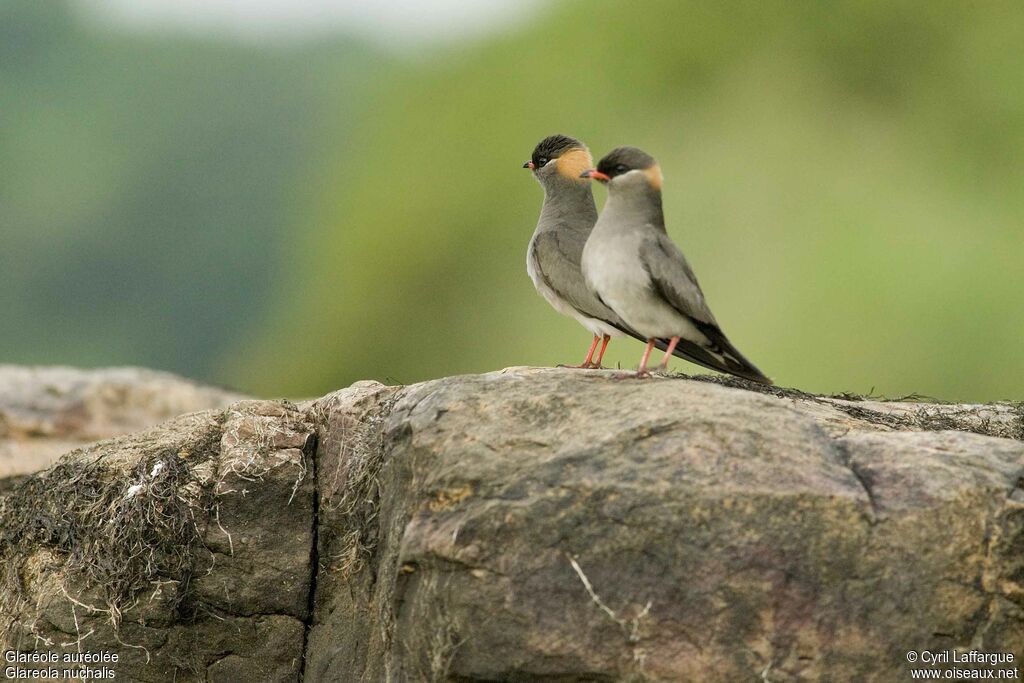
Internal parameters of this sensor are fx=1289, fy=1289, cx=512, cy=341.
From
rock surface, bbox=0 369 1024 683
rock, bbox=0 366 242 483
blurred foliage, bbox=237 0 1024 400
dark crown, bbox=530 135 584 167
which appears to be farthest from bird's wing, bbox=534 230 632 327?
blurred foliage, bbox=237 0 1024 400

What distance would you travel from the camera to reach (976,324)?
850 inches

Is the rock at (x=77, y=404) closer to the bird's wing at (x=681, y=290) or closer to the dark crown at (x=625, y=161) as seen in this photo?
the dark crown at (x=625, y=161)

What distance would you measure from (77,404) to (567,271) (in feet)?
20.1

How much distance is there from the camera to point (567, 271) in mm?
8383

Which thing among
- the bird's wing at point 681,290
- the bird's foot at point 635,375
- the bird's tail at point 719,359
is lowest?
the bird's foot at point 635,375

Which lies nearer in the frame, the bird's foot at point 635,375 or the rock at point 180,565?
the bird's foot at point 635,375

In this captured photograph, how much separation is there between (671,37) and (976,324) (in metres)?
11.3

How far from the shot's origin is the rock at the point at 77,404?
38.2 ft

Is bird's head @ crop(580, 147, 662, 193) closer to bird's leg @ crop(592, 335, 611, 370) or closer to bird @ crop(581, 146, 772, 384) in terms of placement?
bird @ crop(581, 146, 772, 384)

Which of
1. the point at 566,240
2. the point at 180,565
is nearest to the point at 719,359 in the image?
the point at 566,240

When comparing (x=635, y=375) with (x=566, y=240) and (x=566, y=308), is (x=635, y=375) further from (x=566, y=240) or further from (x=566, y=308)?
(x=566, y=240)

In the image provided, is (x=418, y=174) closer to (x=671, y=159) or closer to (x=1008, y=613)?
(x=671, y=159)

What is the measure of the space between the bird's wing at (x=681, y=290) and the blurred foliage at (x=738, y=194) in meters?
9.23

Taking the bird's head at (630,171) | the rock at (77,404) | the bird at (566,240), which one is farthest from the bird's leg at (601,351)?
the rock at (77,404)
